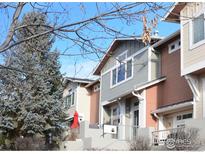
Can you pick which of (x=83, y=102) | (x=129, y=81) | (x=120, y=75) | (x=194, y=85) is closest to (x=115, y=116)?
(x=120, y=75)

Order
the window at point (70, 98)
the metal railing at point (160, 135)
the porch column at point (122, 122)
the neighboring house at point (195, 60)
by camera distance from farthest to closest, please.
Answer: the window at point (70, 98), the porch column at point (122, 122), the metal railing at point (160, 135), the neighboring house at point (195, 60)

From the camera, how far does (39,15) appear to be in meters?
7.05

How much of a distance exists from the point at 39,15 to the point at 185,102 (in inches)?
504

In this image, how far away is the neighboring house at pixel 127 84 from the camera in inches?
889

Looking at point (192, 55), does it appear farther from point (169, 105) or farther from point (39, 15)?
point (39, 15)

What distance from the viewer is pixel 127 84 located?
2528cm

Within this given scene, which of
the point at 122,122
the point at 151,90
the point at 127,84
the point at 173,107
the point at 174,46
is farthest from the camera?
the point at 122,122

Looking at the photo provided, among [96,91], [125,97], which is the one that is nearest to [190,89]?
[125,97]

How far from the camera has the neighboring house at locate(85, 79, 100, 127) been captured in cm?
3336

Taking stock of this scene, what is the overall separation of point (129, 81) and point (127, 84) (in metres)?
0.31

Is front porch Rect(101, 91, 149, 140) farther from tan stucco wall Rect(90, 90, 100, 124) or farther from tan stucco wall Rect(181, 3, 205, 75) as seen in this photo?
tan stucco wall Rect(90, 90, 100, 124)

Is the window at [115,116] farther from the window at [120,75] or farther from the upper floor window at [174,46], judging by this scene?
the upper floor window at [174,46]

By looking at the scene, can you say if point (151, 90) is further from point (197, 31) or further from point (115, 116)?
point (115, 116)

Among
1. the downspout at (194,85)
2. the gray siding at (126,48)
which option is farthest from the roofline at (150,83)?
the downspout at (194,85)
